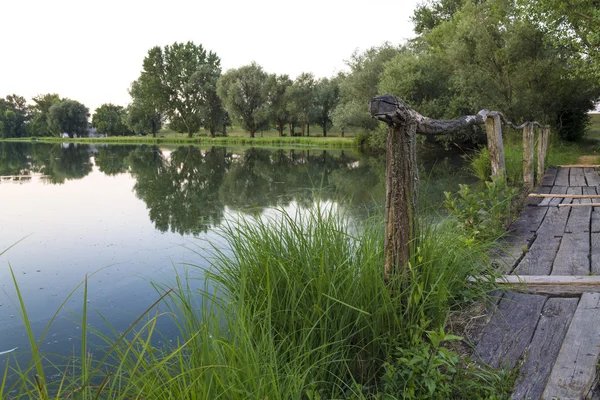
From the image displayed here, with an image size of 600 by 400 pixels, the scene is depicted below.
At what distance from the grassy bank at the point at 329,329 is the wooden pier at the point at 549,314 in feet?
0.71

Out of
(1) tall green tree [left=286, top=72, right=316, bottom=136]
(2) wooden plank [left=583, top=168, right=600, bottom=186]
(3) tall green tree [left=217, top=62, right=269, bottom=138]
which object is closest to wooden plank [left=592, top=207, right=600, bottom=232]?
(2) wooden plank [left=583, top=168, right=600, bottom=186]

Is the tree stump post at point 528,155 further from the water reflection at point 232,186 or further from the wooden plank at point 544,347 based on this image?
the wooden plank at point 544,347

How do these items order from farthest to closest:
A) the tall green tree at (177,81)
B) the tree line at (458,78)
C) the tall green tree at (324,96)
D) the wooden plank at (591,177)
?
1. the tall green tree at (177,81)
2. the tall green tree at (324,96)
3. the tree line at (458,78)
4. the wooden plank at (591,177)

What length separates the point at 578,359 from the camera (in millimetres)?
2350

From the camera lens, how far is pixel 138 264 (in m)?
6.76

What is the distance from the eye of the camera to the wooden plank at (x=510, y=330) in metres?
2.49

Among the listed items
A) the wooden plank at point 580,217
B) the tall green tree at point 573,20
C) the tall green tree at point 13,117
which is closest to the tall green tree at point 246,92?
the tall green tree at point 573,20

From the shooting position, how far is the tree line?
54.5ft

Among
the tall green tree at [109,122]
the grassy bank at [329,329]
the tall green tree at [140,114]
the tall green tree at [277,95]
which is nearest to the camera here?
the grassy bank at [329,329]

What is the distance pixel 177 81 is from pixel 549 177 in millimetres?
59269

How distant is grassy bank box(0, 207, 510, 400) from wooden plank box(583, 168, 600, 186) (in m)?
7.55

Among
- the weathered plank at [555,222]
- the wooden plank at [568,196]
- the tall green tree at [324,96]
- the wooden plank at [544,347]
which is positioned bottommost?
the wooden plank at [544,347]

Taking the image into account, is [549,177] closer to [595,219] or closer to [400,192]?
[595,219]

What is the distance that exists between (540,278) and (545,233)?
6.19 ft
